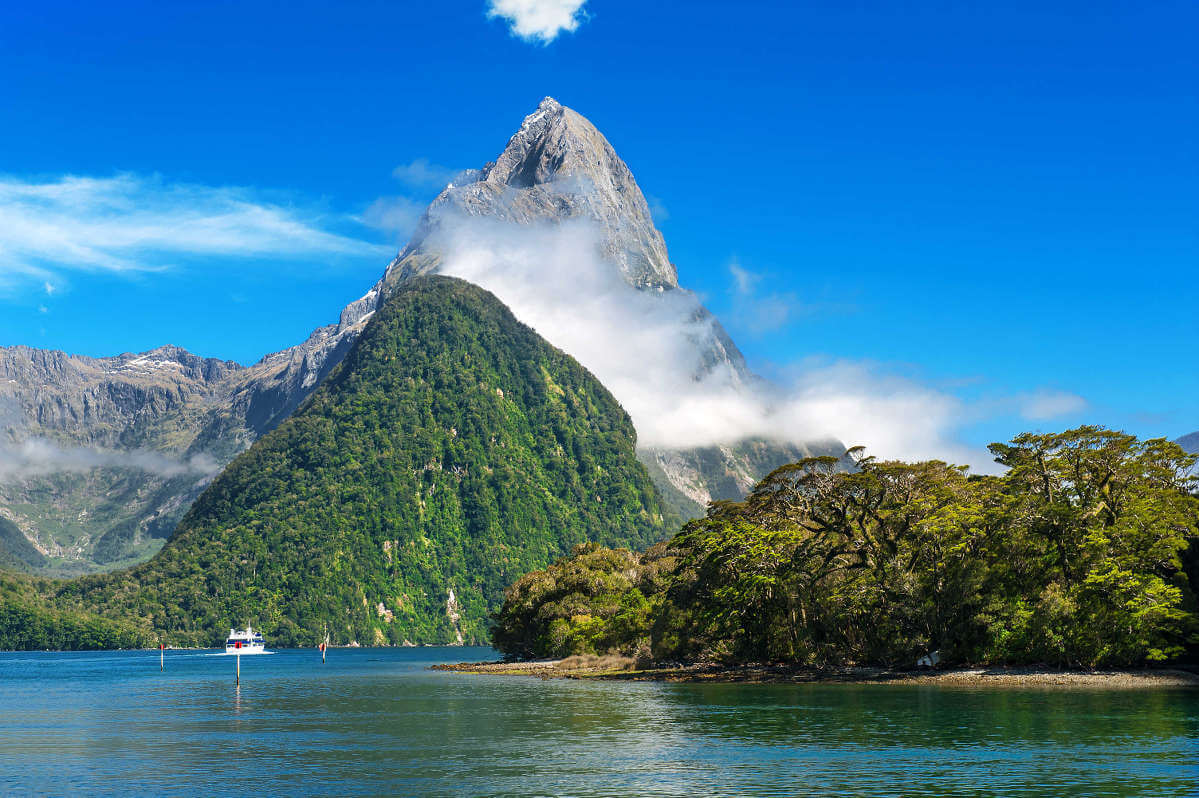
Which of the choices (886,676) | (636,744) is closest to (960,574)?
(886,676)

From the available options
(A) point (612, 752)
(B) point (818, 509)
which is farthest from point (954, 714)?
(B) point (818, 509)

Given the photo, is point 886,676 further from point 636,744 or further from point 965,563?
point 636,744

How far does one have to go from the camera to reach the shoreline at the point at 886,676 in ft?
335

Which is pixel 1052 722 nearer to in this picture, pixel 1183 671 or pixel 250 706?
pixel 1183 671

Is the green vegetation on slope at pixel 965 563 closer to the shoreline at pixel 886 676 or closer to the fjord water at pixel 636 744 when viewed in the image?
the shoreline at pixel 886 676

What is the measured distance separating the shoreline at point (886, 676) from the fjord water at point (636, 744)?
602cm

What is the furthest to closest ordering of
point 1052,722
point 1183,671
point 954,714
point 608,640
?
point 608,640
point 1183,671
point 954,714
point 1052,722

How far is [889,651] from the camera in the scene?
119375mm

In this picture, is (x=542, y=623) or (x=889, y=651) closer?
(x=889, y=651)

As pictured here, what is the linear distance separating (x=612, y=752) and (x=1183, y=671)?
228 ft

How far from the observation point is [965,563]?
112 metres

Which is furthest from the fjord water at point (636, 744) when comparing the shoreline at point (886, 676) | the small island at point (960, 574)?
the small island at point (960, 574)

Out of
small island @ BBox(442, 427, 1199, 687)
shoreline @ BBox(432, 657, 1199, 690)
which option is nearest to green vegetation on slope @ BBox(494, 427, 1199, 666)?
small island @ BBox(442, 427, 1199, 687)

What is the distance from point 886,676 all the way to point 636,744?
54.8 m
